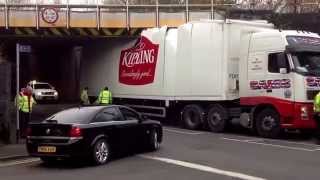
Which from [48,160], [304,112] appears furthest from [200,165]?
[304,112]

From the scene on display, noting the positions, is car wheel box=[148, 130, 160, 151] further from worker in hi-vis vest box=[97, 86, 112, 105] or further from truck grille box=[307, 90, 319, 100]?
worker in hi-vis vest box=[97, 86, 112, 105]

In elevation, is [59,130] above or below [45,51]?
below

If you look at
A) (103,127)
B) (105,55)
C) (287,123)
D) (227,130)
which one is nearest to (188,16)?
(105,55)

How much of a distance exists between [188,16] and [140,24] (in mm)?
2426

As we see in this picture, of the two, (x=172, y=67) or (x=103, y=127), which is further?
(x=172, y=67)

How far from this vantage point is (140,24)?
105 feet

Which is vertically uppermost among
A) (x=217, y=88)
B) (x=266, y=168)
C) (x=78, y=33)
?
(x=78, y=33)

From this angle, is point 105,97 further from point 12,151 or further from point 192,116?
point 12,151

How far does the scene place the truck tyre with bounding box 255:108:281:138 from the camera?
20969 mm

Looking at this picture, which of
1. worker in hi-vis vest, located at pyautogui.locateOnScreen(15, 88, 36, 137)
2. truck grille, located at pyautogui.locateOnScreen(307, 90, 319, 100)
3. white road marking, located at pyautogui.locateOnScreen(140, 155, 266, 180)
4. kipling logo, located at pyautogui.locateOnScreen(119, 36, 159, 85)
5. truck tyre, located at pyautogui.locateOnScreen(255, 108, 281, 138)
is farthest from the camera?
kipling logo, located at pyautogui.locateOnScreen(119, 36, 159, 85)

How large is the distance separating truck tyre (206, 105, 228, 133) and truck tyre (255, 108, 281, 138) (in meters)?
1.55

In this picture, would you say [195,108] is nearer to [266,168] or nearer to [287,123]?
[287,123]

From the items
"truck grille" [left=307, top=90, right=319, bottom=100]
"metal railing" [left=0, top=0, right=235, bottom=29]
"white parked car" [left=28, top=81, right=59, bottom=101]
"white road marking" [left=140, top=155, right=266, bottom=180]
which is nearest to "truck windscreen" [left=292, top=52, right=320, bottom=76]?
"truck grille" [left=307, top=90, right=319, bottom=100]

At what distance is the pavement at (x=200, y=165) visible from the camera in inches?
506
